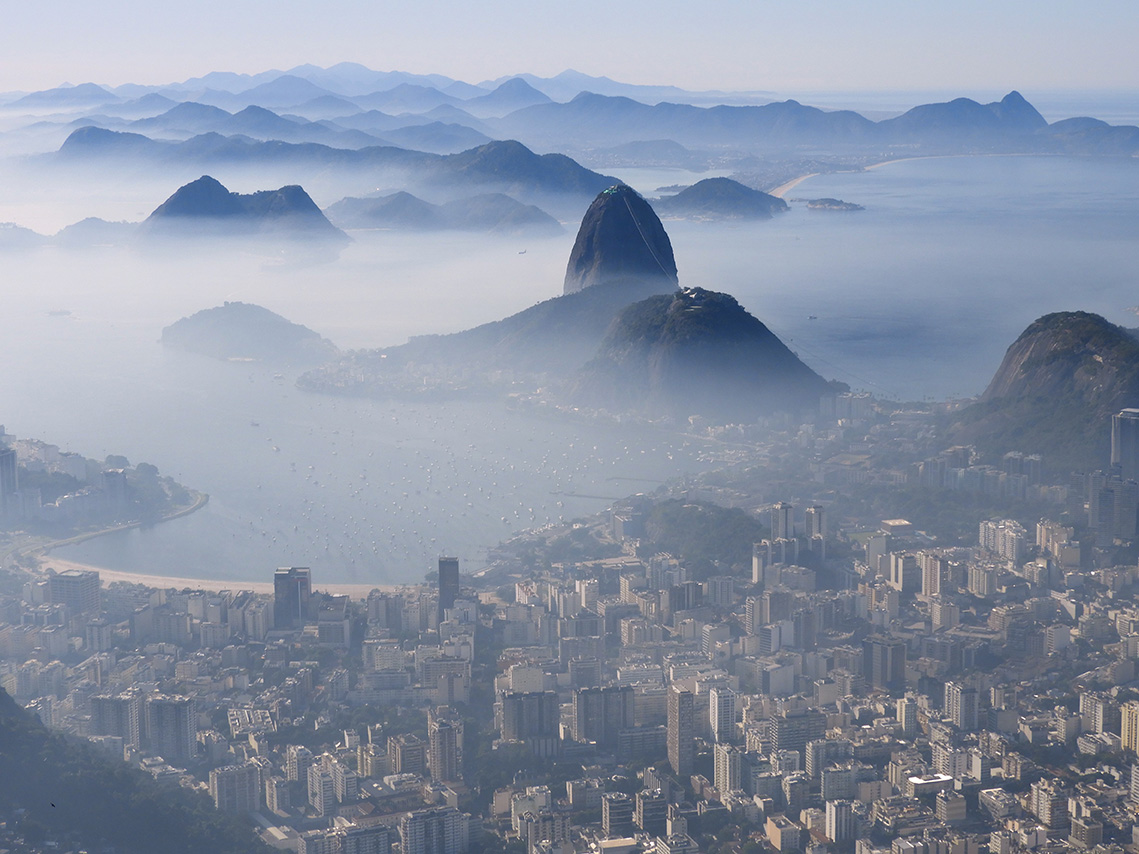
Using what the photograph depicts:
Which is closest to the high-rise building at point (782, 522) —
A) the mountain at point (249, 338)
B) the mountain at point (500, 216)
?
the mountain at point (249, 338)

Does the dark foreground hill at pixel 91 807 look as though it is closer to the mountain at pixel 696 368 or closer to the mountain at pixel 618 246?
the mountain at pixel 696 368

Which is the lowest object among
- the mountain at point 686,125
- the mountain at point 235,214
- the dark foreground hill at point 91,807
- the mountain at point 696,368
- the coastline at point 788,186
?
the dark foreground hill at point 91,807

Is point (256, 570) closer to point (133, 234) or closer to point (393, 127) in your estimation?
point (133, 234)

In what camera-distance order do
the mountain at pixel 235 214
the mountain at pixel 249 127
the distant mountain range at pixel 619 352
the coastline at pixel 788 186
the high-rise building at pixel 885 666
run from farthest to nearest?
the mountain at pixel 249 127
the coastline at pixel 788 186
the mountain at pixel 235 214
the distant mountain range at pixel 619 352
the high-rise building at pixel 885 666

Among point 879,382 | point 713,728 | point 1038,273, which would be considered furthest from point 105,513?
point 1038,273

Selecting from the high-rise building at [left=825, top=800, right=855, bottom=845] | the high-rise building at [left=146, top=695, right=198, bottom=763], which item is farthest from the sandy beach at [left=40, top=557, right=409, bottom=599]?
the high-rise building at [left=825, top=800, right=855, bottom=845]

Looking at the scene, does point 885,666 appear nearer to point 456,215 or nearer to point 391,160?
point 456,215

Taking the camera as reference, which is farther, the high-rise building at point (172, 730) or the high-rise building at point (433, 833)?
the high-rise building at point (172, 730)

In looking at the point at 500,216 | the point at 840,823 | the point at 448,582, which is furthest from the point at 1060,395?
the point at 500,216
